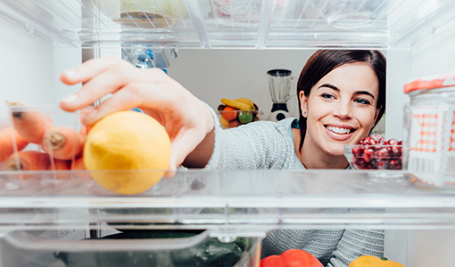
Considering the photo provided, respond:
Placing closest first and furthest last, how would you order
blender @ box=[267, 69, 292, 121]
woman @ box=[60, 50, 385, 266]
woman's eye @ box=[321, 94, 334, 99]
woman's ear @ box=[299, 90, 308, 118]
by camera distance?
Result: woman @ box=[60, 50, 385, 266] < woman's eye @ box=[321, 94, 334, 99] < woman's ear @ box=[299, 90, 308, 118] < blender @ box=[267, 69, 292, 121]

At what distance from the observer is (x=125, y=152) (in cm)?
29

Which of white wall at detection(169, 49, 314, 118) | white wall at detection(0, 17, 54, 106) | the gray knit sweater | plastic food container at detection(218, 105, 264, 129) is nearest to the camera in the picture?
white wall at detection(0, 17, 54, 106)

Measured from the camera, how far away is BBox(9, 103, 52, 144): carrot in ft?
1.02

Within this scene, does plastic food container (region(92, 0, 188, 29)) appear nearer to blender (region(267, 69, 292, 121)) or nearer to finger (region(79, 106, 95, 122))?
finger (region(79, 106, 95, 122))

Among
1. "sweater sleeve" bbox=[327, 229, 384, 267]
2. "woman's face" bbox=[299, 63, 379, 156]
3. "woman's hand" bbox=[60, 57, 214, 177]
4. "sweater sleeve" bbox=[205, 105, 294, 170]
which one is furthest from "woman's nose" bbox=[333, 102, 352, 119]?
"woman's hand" bbox=[60, 57, 214, 177]

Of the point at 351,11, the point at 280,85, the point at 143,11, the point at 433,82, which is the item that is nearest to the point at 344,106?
the point at 351,11

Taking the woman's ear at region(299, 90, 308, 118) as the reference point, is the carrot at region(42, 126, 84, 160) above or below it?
below

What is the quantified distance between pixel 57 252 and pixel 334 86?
917mm

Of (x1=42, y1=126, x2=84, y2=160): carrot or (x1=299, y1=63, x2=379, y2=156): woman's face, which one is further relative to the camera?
(x1=299, y1=63, x2=379, y2=156): woman's face

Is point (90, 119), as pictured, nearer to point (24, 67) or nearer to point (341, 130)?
point (24, 67)

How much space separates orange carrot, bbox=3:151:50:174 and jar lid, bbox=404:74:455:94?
513 millimetres

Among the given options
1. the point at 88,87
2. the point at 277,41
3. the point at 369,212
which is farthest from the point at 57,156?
the point at 277,41

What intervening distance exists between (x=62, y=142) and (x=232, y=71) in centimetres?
199

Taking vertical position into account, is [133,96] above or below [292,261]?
above
